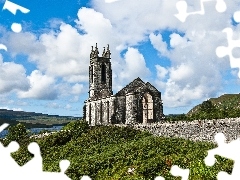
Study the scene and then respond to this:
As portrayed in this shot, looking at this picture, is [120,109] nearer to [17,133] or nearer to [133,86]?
[133,86]

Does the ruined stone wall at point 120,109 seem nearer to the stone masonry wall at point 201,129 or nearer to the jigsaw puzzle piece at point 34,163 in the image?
the stone masonry wall at point 201,129

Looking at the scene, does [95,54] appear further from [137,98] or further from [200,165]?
[200,165]

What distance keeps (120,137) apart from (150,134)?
2413 mm

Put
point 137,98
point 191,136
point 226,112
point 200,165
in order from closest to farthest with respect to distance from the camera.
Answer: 1. point 200,165
2. point 191,136
3. point 226,112
4. point 137,98

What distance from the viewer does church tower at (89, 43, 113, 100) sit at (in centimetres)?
5266

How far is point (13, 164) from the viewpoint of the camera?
207 inches

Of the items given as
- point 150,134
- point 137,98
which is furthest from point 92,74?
point 150,134

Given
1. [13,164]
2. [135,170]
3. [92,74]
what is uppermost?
[92,74]

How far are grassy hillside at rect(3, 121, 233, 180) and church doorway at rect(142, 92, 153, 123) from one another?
10433mm

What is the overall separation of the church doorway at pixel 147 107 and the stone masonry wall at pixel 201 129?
1193 cm

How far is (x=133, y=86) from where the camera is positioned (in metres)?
42.5

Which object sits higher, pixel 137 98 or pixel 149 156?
pixel 137 98

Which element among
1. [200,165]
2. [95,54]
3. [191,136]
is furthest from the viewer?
[95,54]

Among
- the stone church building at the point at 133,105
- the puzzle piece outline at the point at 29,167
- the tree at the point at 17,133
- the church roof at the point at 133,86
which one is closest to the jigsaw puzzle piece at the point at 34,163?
the puzzle piece outline at the point at 29,167
